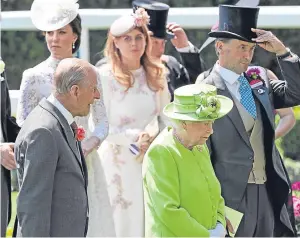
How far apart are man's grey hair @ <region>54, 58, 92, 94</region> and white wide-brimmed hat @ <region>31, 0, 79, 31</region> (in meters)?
1.58

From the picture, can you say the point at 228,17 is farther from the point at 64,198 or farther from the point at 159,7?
the point at 64,198

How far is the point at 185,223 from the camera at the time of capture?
678 centimetres

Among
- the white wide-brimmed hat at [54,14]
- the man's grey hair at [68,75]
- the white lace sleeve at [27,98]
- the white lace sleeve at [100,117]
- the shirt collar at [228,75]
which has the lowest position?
the white lace sleeve at [100,117]

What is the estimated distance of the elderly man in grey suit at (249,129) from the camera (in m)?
7.88

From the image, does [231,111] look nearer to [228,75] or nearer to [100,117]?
[228,75]

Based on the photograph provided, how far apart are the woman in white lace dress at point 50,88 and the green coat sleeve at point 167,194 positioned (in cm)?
138

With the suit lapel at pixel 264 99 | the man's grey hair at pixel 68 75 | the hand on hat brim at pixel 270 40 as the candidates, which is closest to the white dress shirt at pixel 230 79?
the suit lapel at pixel 264 99

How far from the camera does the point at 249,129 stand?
798 centimetres

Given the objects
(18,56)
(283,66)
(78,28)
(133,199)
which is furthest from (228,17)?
(18,56)

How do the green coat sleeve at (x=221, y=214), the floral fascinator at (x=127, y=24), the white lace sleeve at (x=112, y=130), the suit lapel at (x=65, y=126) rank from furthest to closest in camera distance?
the floral fascinator at (x=127, y=24), the white lace sleeve at (x=112, y=130), the green coat sleeve at (x=221, y=214), the suit lapel at (x=65, y=126)

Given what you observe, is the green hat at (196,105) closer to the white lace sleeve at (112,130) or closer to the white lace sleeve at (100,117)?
the white lace sleeve at (100,117)

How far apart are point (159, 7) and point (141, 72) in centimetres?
67

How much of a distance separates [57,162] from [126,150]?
8.08 feet

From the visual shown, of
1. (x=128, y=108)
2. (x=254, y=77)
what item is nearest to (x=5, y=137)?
(x=128, y=108)
